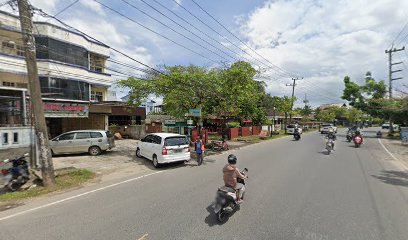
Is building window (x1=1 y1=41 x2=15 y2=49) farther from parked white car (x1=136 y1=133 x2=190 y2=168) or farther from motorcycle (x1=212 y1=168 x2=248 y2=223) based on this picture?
motorcycle (x1=212 y1=168 x2=248 y2=223)

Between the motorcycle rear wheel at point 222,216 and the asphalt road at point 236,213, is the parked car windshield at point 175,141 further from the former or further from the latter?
the motorcycle rear wheel at point 222,216

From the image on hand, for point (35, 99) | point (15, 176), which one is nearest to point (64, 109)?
point (35, 99)

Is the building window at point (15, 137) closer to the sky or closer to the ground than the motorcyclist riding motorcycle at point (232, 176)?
closer to the sky

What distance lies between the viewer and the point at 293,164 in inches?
442

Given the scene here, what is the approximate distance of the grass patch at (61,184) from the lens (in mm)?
6719

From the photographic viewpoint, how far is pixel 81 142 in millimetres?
14094

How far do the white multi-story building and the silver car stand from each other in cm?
231

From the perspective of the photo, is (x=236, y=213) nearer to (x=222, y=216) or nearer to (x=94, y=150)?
(x=222, y=216)

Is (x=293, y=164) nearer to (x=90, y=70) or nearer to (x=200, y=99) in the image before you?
(x=200, y=99)

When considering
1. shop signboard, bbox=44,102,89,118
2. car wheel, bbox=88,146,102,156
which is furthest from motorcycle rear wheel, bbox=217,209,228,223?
shop signboard, bbox=44,102,89,118

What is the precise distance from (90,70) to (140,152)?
48.4 ft

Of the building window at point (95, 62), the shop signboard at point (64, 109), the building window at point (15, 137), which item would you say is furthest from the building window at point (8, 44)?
the building window at point (15, 137)

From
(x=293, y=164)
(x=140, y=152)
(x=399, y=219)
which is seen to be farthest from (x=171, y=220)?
(x=140, y=152)

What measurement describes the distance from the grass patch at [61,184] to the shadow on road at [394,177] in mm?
11341
